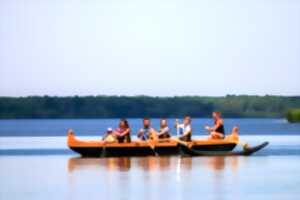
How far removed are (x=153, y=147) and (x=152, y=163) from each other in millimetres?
2465

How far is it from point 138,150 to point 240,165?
436 centimetres

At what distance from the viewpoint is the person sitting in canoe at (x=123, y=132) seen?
116 feet

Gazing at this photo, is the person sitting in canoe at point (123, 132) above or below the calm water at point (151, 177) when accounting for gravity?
above

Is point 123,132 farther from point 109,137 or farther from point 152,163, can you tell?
point 152,163

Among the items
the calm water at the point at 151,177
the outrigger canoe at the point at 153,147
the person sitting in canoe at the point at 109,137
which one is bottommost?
the calm water at the point at 151,177

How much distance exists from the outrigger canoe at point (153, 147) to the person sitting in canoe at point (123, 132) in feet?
0.57

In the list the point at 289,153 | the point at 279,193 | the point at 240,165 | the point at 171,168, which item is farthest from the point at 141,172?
the point at 289,153

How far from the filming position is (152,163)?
1307 inches

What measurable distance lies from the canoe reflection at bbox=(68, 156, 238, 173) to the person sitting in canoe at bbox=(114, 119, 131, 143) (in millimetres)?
635

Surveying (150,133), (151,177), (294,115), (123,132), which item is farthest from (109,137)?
(294,115)

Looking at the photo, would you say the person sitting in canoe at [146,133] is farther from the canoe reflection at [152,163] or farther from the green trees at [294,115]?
the green trees at [294,115]

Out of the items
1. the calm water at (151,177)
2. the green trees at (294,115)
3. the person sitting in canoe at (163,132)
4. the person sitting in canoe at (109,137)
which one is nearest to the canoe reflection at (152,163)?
the calm water at (151,177)

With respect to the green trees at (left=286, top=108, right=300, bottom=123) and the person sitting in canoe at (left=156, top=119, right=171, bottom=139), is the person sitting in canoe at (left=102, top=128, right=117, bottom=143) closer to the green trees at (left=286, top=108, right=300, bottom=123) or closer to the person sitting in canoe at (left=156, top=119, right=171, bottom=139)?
the person sitting in canoe at (left=156, top=119, right=171, bottom=139)

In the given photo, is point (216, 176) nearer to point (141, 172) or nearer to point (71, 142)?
point (141, 172)
